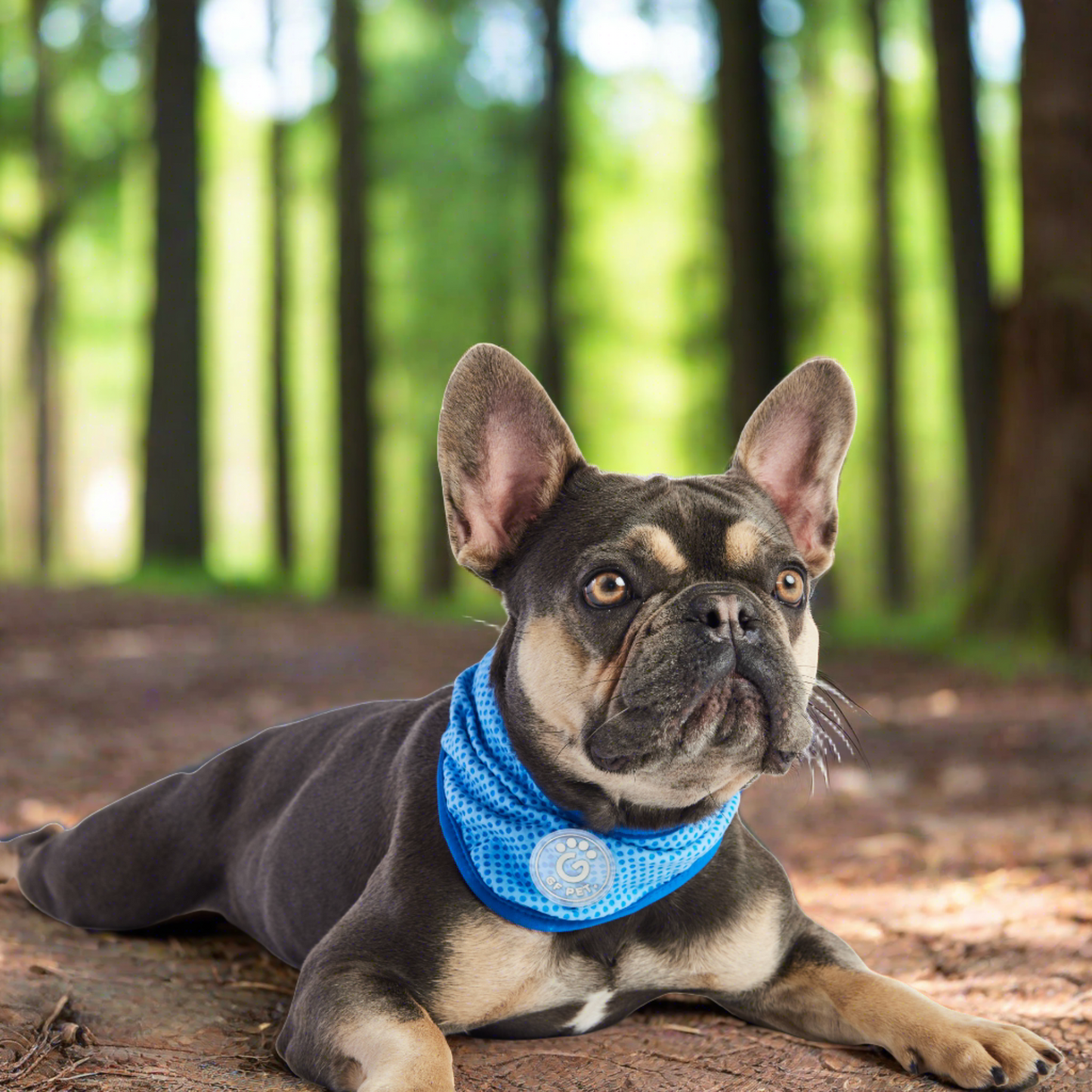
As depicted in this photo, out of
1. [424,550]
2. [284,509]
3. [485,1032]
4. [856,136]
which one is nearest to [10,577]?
[284,509]

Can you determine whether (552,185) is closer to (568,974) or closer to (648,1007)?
(648,1007)

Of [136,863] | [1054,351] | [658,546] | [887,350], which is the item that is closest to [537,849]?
[658,546]

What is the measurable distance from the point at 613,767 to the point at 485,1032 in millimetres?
954

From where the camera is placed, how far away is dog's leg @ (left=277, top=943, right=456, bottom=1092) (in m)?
2.84

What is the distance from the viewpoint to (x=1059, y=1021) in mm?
3641

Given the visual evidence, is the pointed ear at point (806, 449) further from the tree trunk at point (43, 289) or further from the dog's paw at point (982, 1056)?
the tree trunk at point (43, 289)

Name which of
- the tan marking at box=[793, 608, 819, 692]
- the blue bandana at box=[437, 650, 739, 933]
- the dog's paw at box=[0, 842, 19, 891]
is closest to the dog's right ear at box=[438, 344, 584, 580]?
the blue bandana at box=[437, 650, 739, 933]

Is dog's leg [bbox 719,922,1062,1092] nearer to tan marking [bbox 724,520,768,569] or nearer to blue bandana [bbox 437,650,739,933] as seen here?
blue bandana [bbox 437,650,739,933]

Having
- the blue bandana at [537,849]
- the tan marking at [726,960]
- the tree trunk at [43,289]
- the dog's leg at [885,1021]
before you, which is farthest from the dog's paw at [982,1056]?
the tree trunk at [43,289]

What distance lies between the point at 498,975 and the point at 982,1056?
3.93ft

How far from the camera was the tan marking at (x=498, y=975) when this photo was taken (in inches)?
125

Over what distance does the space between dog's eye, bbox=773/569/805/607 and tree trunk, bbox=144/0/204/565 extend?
1371cm

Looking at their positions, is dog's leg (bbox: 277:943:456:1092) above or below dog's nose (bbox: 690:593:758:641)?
below

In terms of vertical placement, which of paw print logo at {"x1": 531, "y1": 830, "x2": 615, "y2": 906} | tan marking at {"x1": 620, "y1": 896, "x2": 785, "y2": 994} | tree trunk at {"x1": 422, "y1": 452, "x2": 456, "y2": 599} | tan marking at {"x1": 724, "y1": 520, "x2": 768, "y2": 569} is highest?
tan marking at {"x1": 724, "y1": 520, "x2": 768, "y2": 569}
